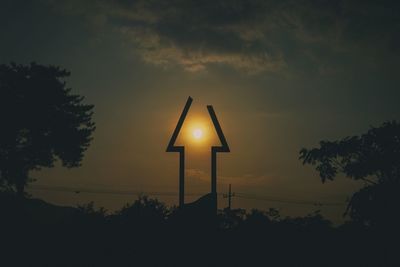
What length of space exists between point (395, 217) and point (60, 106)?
3296cm

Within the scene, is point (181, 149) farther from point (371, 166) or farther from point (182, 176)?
point (371, 166)

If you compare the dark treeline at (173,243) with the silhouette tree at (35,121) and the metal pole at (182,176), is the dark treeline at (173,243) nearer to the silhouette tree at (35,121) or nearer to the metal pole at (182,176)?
the metal pole at (182,176)

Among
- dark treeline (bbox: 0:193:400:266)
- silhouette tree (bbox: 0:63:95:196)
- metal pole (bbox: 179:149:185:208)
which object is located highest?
silhouette tree (bbox: 0:63:95:196)

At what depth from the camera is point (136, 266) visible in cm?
1393

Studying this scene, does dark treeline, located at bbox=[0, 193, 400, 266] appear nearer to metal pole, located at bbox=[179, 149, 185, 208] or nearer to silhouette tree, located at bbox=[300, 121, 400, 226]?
metal pole, located at bbox=[179, 149, 185, 208]

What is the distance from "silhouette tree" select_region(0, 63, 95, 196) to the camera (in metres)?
45.7

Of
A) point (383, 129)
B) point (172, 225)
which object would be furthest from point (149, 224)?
point (383, 129)

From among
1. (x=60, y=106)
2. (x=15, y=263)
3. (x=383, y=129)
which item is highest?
(x=60, y=106)

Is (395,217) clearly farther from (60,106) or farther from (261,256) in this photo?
(60,106)

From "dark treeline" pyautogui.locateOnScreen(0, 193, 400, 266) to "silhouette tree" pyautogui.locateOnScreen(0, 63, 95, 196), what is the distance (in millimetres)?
30974

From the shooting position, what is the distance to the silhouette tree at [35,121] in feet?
150

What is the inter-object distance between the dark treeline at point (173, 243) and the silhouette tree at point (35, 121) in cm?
3097

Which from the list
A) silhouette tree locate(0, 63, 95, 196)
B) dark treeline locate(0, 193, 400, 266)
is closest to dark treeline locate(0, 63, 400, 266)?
dark treeline locate(0, 193, 400, 266)

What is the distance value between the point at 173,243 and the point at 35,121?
35.2 m
